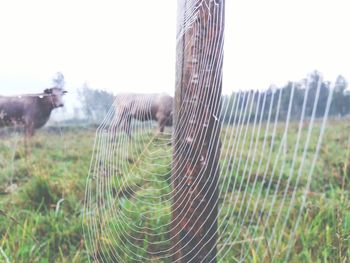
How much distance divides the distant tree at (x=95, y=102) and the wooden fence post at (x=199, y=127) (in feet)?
1.37

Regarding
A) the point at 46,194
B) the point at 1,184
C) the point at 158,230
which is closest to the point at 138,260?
the point at 158,230

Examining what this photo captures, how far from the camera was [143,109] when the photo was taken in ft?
7.39

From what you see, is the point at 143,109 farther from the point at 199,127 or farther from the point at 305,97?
the point at 305,97

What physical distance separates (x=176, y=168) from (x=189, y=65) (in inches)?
12.7

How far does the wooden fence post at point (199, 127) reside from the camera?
122 cm

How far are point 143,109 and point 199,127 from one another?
1026mm

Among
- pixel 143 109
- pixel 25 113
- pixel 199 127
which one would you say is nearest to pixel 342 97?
pixel 199 127

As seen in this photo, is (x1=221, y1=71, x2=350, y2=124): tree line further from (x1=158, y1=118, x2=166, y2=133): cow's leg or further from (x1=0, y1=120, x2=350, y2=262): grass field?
(x1=158, y1=118, x2=166, y2=133): cow's leg

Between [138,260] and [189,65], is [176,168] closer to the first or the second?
[189,65]

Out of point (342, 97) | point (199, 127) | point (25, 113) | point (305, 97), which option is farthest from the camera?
point (25, 113)

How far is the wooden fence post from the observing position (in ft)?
4.00

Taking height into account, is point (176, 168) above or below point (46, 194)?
above

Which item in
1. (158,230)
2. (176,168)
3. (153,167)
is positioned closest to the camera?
(176,168)

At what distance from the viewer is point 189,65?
4.21 feet
